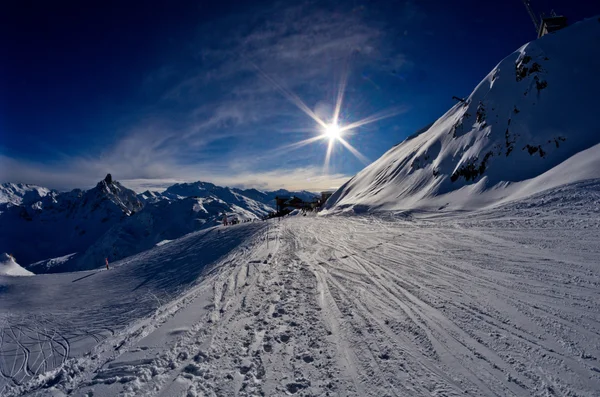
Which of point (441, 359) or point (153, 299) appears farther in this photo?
point (153, 299)

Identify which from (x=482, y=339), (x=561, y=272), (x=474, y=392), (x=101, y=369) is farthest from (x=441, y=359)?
(x=101, y=369)

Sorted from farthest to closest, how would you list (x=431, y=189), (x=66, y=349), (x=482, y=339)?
(x=431, y=189) < (x=66, y=349) < (x=482, y=339)

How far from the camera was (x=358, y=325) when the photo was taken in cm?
500

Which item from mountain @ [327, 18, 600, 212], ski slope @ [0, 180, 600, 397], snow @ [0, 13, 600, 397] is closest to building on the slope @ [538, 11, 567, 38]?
mountain @ [327, 18, 600, 212]

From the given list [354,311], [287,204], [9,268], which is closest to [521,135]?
[354,311]

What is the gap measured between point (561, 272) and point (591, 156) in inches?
532

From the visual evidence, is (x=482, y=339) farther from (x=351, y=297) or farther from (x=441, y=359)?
(x=351, y=297)

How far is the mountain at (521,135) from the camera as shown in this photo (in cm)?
1684

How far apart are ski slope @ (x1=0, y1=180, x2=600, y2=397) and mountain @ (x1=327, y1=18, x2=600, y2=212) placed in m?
5.66

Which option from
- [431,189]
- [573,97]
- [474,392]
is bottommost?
[474,392]

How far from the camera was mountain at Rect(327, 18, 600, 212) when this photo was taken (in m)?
16.8

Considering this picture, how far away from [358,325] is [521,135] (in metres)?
24.0

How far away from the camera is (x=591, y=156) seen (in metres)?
14.4

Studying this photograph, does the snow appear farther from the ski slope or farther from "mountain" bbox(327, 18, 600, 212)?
"mountain" bbox(327, 18, 600, 212)
